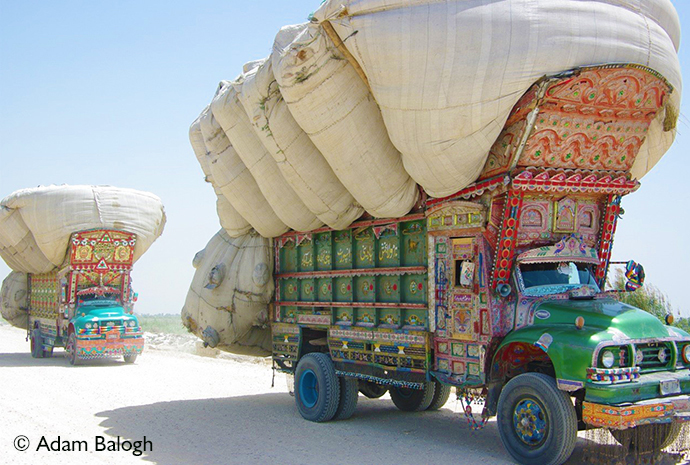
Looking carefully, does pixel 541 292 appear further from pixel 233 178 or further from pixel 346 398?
pixel 233 178

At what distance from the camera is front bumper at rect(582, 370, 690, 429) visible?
18.5 feet

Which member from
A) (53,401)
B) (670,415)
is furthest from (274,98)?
(53,401)

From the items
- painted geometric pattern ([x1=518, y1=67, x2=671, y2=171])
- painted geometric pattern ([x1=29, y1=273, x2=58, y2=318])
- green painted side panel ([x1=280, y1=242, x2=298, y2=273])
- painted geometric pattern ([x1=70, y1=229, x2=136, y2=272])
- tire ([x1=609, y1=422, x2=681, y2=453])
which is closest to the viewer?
tire ([x1=609, y1=422, x2=681, y2=453])

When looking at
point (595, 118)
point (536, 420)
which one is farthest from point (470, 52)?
point (536, 420)

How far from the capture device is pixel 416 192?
8055 mm

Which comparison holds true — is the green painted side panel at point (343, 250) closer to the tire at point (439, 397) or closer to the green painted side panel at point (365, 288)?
the green painted side panel at point (365, 288)

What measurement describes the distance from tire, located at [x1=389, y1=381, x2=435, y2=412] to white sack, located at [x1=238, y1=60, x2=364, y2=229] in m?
2.93

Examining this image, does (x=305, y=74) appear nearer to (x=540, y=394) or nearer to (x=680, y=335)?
(x=540, y=394)

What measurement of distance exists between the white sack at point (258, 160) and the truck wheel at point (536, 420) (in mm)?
4181

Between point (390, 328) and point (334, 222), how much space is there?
168 centimetres

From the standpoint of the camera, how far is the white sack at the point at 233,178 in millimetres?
10086

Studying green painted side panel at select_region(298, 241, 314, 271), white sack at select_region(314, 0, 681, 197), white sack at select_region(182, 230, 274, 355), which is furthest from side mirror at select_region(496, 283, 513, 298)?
white sack at select_region(182, 230, 274, 355)

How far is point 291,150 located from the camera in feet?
28.1

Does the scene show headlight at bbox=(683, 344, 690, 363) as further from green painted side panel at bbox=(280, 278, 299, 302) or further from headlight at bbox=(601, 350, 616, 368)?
green painted side panel at bbox=(280, 278, 299, 302)
